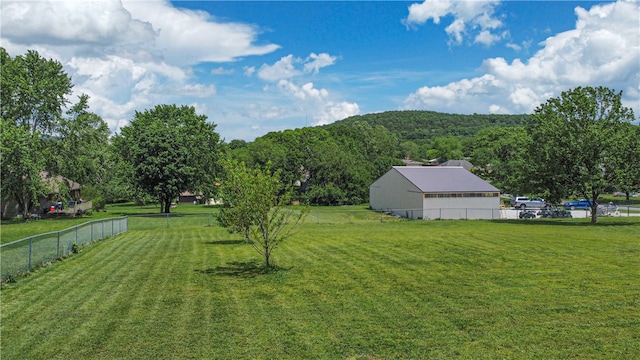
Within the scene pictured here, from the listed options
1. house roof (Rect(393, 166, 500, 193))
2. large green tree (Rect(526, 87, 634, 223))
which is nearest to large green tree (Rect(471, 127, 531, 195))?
house roof (Rect(393, 166, 500, 193))

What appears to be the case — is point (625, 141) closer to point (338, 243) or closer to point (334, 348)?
point (338, 243)

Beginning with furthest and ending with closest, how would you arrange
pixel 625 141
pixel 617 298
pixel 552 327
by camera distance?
pixel 625 141, pixel 617 298, pixel 552 327

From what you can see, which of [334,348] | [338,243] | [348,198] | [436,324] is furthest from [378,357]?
[348,198]

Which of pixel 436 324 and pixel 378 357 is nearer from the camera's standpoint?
pixel 378 357

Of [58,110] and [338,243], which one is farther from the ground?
[58,110]

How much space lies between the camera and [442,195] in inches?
2087

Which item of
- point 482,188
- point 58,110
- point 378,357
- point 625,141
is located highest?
point 58,110

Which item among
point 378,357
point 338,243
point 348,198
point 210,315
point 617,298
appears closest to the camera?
point 378,357

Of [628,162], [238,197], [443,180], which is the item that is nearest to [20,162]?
[238,197]

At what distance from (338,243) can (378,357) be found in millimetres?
17274

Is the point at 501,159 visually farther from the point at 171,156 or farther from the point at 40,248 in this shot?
the point at 40,248

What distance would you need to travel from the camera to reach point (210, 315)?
12133 millimetres

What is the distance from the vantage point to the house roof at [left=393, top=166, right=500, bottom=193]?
53.5m

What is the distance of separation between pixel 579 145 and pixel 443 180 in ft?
60.5
